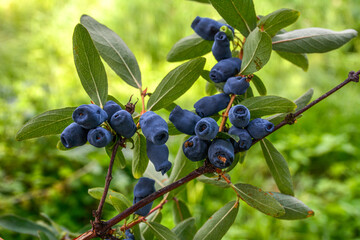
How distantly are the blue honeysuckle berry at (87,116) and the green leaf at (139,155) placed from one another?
0.08 meters

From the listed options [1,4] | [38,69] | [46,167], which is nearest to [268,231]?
[46,167]

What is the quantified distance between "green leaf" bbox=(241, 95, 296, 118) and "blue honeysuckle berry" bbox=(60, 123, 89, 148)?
0.20 meters

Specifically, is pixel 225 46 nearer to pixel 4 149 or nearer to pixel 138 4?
pixel 4 149

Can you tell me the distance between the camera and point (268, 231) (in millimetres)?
1702

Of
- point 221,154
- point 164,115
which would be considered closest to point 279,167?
point 221,154

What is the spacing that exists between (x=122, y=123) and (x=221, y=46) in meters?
0.18

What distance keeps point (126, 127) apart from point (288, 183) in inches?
10.5

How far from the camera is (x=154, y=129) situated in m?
0.37

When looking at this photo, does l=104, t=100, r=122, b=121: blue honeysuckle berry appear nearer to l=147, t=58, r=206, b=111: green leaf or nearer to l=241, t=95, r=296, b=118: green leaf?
l=147, t=58, r=206, b=111: green leaf

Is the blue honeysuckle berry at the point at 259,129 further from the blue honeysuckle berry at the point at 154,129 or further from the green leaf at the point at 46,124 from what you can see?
the green leaf at the point at 46,124

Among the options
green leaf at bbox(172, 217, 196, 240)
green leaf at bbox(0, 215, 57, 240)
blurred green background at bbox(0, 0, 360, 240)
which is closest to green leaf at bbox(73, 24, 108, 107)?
green leaf at bbox(172, 217, 196, 240)

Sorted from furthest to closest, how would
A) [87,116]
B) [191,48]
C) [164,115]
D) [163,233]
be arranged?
[164,115]
[191,48]
[163,233]
[87,116]

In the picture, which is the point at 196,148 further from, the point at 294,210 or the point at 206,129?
the point at 294,210

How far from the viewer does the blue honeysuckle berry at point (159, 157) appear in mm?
411
